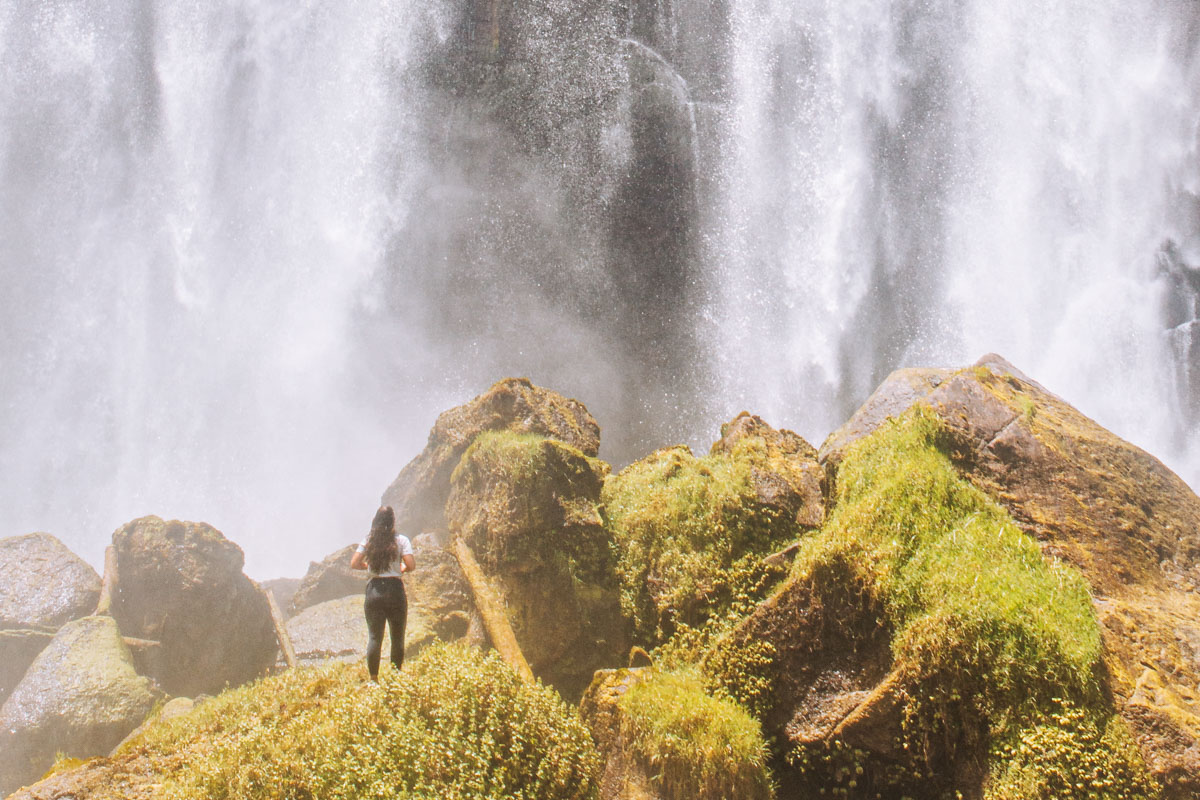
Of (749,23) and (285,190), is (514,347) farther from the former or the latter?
(749,23)

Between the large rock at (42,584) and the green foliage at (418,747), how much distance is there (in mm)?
10735

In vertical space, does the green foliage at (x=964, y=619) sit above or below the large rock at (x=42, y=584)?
below

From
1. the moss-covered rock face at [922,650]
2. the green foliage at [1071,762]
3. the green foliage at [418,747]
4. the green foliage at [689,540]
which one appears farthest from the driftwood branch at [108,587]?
the green foliage at [1071,762]

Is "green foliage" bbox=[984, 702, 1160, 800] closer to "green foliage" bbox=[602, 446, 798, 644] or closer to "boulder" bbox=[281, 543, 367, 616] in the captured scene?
"green foliage" bbox=[602, 446, 798, 644]

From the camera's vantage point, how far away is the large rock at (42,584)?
43.5 ft

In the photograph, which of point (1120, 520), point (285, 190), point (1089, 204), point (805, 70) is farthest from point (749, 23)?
point (1120, 520)

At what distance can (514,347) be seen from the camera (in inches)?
941

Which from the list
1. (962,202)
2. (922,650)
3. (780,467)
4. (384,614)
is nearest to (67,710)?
(384,614)

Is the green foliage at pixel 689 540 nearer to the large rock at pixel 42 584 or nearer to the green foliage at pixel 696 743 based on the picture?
the green foliage at pixel 696 743

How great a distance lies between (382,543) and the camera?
6066 mm

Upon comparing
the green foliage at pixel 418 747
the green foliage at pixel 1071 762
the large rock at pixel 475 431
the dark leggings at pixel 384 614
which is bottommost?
the green foliage at pixel 1071 762

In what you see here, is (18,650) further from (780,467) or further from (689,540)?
(780,467)

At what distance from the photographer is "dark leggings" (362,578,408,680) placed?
6090 millimetres

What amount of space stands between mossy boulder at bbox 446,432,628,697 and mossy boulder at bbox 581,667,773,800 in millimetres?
1836
